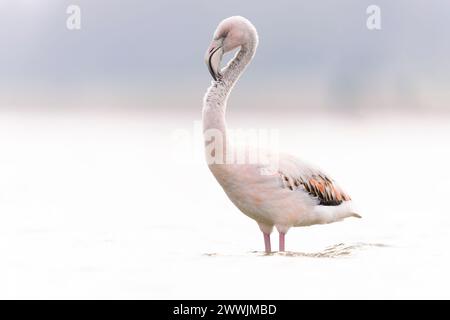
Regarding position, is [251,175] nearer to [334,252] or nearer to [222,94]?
[222,94]

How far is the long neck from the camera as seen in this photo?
724 centimetres

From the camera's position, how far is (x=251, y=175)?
7312mm

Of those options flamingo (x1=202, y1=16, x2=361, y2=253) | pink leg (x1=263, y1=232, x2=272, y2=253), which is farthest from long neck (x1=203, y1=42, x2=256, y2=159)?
pink leg (x1=263, y1=232, x2=272, y2=253)

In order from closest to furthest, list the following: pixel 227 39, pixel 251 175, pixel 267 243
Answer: pixel 251 175 < pixel 227 39 < pixel 267 243

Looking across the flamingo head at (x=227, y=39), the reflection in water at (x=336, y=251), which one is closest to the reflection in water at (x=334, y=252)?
the reflection in water at (x=336, y=251)

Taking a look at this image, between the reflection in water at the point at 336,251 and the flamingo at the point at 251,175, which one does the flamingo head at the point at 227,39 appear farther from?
the reflection in water at the point at 336,251

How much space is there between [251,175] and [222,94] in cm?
79

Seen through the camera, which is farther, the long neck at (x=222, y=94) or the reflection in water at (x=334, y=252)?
the reflection in water at (x=334, y=252)

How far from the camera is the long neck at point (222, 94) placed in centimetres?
724

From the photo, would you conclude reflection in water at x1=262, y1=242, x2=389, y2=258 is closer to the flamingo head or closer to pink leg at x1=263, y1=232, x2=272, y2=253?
pink leg at x1=263, y1=232, x2=272, y2=253

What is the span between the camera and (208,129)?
724 centimetres

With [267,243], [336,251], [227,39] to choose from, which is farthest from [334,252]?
[227,39]

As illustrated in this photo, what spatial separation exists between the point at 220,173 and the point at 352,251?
169 centimetres

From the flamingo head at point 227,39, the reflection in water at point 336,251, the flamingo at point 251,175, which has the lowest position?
the reflection in water at point 336,251
